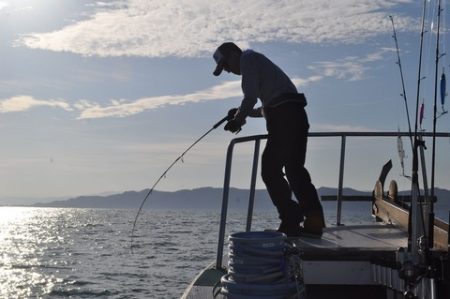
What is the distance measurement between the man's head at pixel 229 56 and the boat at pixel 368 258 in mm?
605

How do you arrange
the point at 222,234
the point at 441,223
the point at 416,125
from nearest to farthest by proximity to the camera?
the point at 416,125
the point at 441,223
the point at 222,234

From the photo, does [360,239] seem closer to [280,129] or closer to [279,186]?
[279,186]

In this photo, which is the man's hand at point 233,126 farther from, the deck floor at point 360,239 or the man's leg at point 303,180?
the deck floor at point 360,239

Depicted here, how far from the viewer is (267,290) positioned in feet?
11.2

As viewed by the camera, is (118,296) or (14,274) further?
(14,274)

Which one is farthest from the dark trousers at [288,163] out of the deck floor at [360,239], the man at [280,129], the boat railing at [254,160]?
the deck floor at [360,239]

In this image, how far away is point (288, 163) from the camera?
16.5 feet

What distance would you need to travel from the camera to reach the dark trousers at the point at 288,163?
492cm

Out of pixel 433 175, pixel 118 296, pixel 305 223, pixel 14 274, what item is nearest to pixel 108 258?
pixel 14 274

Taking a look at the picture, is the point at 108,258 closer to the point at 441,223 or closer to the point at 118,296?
the point at 118,296

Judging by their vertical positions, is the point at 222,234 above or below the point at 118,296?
above

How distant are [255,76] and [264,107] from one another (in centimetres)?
29

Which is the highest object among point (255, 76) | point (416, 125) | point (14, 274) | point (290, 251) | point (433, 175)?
point (255, 76)

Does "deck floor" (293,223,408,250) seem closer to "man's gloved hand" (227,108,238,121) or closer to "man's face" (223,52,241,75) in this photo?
"man's gloved hand" (227,108,238,121)
